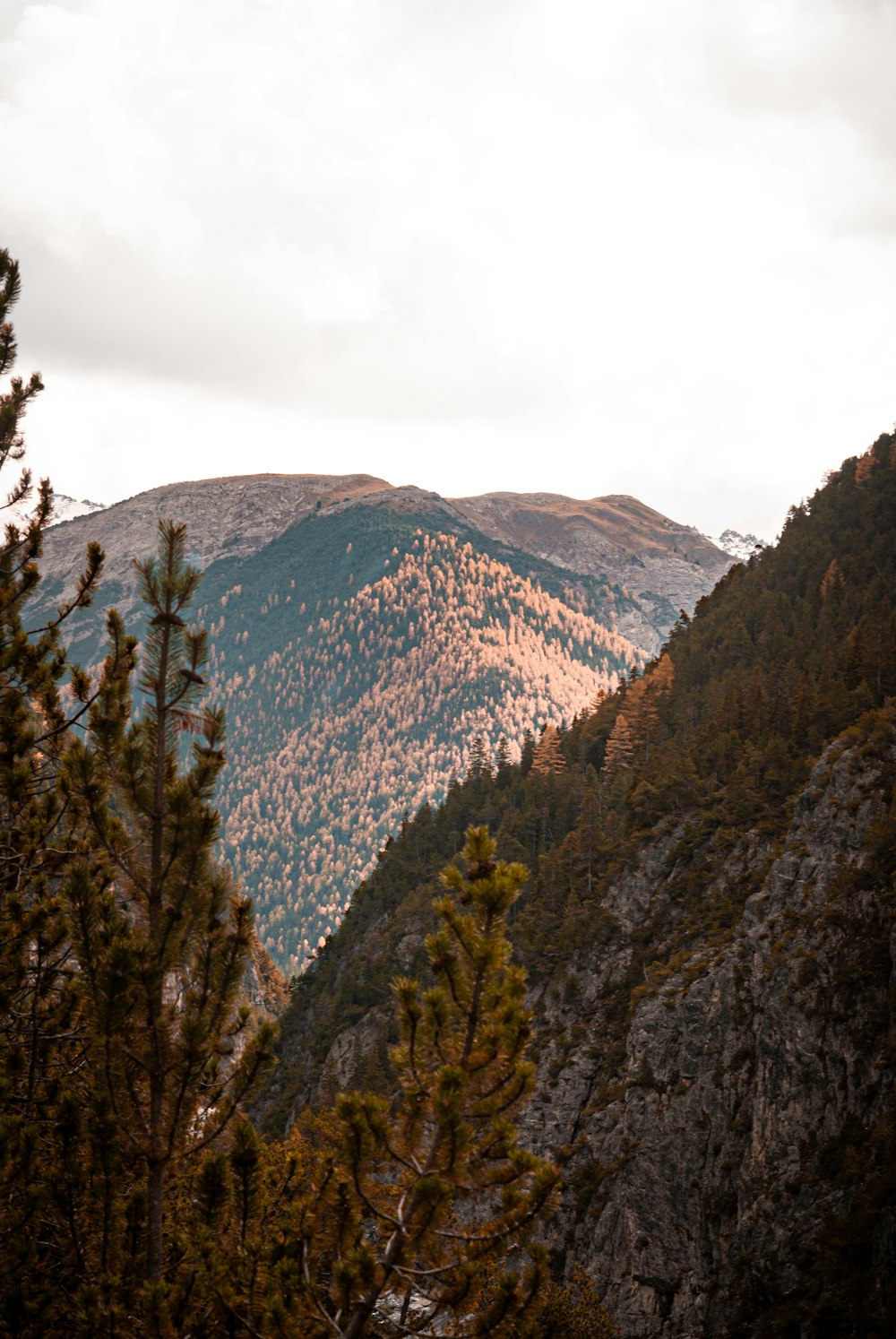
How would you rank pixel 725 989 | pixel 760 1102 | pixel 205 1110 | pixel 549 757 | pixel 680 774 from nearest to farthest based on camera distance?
1. pixel 205 1110
2. pixel 760 1102
3. pixel 725 989
4. pixel 680 774
5. pixel 549 757

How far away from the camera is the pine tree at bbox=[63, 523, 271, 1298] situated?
9.55m

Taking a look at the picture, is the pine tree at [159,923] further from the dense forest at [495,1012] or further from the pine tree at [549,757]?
the pine tree at [549,757]

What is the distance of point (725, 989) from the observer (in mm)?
49812

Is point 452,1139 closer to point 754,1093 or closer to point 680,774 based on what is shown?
point 754,1093

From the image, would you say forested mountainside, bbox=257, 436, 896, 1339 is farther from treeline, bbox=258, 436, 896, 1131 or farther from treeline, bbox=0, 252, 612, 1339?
treeline, bbox=0, 252, 612, 1339

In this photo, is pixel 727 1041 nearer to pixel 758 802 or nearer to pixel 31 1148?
pixel 758 802

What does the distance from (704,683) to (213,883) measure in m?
92.8

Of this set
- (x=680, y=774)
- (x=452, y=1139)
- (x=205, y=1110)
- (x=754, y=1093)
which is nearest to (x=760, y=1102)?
(x=754, y=1093)

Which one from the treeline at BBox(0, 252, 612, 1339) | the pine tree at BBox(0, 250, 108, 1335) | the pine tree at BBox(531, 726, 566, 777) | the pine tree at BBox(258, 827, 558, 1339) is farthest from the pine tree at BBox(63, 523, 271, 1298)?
the pine tree at BBox(531, 726, 566, 777)

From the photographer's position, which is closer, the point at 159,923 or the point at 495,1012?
the point at 495,1012

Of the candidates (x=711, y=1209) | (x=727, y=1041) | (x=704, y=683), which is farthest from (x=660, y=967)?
(x=704, y=683)

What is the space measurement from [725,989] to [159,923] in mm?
47806

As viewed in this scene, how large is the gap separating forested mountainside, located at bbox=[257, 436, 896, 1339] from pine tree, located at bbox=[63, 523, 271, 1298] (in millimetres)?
34756

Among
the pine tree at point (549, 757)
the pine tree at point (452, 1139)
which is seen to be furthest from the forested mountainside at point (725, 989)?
the pine tree at point (452, 1139)
